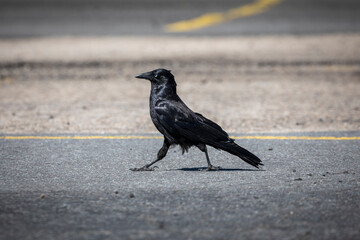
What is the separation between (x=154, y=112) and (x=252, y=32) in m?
16.6

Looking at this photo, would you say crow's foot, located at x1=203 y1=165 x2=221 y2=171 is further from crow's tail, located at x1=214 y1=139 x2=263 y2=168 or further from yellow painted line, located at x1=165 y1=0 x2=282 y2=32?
yellow painted line, located at x1=165 y1=0 x2=282 y2=32

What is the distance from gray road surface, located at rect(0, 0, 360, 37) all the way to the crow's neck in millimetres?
16139

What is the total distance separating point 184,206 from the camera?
4.78 metres

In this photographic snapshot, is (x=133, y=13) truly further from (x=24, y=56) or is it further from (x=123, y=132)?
(x=123, y=132)

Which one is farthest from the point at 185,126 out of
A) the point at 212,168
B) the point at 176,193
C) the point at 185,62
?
the point at 185,62

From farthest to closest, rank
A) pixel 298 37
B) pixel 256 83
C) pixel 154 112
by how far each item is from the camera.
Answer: pixel 298 37
pixel 256 83
pixel 154 112

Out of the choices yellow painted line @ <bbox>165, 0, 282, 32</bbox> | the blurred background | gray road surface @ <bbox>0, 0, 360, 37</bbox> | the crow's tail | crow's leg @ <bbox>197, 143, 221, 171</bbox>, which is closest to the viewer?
the crow's tail

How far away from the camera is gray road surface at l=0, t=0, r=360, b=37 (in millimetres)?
22922

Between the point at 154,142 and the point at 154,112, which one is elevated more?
the point at 154,112

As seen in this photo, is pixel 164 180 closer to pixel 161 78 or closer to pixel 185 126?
pixel 185 126

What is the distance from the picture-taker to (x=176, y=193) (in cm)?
516

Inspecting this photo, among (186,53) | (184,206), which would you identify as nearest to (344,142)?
(184,206)

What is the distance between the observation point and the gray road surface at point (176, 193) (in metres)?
4.26

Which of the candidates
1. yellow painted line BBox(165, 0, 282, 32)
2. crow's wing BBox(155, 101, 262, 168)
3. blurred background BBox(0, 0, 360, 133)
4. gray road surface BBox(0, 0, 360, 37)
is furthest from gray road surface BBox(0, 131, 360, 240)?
yellow painted line BBox(165, 0, 282, 32)
